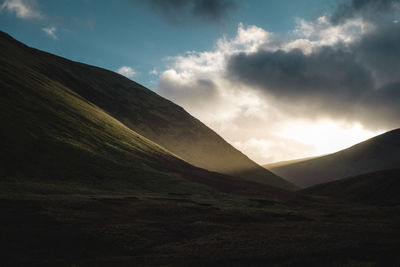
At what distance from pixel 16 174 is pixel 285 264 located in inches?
1848

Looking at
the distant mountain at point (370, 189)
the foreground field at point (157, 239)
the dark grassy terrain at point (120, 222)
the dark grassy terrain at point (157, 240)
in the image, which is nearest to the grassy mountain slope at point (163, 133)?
the distant mountain at point (370, 189)

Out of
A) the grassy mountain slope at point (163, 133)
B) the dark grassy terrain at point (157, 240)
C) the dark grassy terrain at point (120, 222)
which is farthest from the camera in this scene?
the grassy mountain slope at point (163, 133)

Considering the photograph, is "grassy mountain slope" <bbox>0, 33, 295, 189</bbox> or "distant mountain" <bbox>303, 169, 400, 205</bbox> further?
"grassy mountain slope" <bbox>0, 33, 295, 189</bbox>

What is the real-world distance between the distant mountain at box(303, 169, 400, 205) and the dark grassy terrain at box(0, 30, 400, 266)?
54065 millimetres

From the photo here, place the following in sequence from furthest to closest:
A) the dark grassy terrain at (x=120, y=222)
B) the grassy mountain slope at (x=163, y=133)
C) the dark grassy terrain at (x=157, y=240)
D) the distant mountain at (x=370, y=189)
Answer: the grassy mountain slope at (x=163, y=133)
the distant mountain at (x=370, y=189)
the dark grassy terrain at (x=120, y=222)
the dark grassy terrain at (x=157, y=240)

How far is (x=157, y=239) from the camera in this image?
941 inches

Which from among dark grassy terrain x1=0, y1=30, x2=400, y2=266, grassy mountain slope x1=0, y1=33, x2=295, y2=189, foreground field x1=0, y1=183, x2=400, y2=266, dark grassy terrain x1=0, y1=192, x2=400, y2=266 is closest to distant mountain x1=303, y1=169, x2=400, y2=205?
grassy mountain slope x1=0, y1=33, x2=295, y2=189

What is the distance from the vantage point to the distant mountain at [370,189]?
Result: 3457 inches

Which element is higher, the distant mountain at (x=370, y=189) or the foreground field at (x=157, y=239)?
the distant mountain at (x=370, y=189)

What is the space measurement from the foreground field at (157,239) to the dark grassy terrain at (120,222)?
0.07 m

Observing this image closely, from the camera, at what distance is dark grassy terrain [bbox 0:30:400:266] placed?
18.2 m

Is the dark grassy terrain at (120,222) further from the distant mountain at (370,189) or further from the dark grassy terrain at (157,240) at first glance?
the distant mountain at (370,189)

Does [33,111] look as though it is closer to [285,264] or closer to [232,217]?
[232,217]

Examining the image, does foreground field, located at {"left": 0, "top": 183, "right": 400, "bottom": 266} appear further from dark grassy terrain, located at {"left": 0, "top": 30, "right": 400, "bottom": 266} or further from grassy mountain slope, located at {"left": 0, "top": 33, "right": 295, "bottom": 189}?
grassy mountain slope, located at {"left": 0, "top": 33, "right": 295, "bottom": 189}
